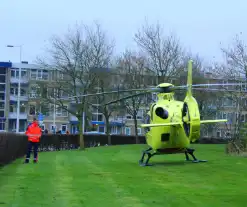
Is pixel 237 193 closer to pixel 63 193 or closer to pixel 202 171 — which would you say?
pixel 63 193

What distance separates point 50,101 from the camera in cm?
4338

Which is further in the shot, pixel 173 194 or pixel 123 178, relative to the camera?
pixel 123 178

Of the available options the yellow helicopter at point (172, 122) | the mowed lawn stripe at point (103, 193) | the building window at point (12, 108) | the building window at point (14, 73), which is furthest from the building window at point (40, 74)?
the mowed lawn stripe at point (103, 193)

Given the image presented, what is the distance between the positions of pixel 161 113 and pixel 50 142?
74.2 feet

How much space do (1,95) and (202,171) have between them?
81909 mm

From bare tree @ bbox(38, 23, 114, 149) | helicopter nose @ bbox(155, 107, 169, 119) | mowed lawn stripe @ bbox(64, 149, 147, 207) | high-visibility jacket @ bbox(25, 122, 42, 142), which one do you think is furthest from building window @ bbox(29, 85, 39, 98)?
mowed lawn stripe @ bbox(64, 149, 147, 207)

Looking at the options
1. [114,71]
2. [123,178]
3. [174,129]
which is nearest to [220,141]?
[114,71]

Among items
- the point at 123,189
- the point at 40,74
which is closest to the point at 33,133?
the point at 123,189

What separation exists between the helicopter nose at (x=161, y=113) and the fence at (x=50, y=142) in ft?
20.1

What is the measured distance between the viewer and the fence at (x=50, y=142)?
1916cm

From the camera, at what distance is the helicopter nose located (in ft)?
62.3

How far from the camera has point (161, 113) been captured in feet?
63.0

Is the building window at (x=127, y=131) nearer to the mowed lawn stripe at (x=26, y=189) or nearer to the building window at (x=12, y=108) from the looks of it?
the building window at (x=12, y=108)

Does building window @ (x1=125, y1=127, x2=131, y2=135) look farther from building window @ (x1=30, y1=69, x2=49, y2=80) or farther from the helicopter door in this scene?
the helicopter door
